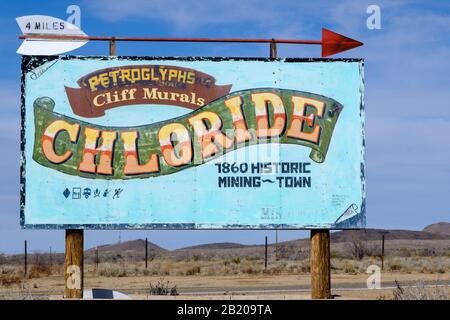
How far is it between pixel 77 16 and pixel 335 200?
294 inches

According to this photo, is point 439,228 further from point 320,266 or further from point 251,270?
point 320,266

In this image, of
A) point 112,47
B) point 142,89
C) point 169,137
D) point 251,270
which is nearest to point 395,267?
point 251,270

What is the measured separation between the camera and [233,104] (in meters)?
17.8

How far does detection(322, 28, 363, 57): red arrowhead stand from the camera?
17.8 metres

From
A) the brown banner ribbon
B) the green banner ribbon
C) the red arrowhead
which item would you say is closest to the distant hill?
the red arrowhead

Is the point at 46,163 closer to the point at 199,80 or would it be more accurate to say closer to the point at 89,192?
the point at 89,192

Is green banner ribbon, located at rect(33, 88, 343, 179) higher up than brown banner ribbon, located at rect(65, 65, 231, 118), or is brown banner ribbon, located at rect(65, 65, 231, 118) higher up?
brown banner ribbon, located at rect(65, 65, 231, 118)

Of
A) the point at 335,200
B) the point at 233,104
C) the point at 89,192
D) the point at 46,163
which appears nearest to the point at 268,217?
the point at 335,200

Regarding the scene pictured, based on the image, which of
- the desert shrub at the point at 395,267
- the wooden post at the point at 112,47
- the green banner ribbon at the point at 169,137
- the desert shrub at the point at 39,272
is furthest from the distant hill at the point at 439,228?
the wooden post at the point at 112,47

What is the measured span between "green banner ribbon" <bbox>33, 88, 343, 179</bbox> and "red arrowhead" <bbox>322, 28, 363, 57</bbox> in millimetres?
1588

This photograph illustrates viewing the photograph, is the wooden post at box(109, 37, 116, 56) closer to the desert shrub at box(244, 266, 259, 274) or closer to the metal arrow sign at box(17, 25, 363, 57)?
the metal arrow sign at box(17, 25, 363, 57)

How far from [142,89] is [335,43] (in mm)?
4636

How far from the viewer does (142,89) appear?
1791cm
